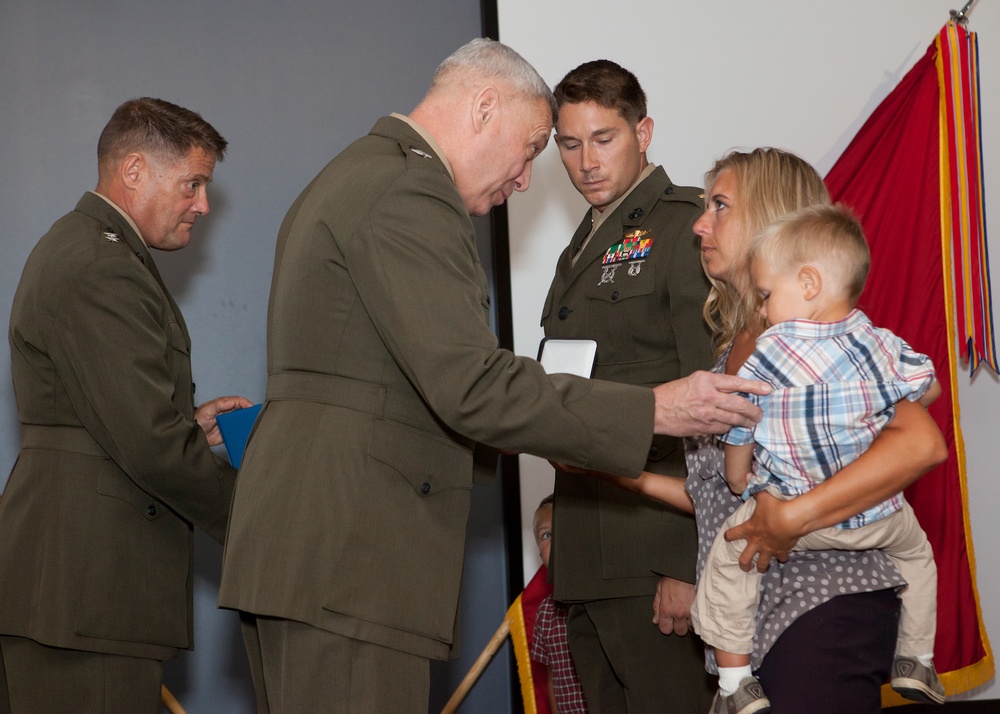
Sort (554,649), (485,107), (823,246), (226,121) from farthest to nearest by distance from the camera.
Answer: (226,121), (554,649), (485,107), (823,246)

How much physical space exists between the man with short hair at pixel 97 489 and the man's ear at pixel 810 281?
140cm

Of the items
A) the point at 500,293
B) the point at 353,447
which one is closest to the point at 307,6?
the point at 500,293

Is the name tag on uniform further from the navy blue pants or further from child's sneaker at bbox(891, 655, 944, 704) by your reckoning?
child's sneaker at bbox(891, 655, 944, 704)

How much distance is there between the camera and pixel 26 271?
7.65 ft

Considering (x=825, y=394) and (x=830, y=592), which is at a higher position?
(x=825, y=394)

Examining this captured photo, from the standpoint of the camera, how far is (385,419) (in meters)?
1.62

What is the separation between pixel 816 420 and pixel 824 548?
0.22 meters

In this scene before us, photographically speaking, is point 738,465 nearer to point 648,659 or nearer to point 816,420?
point 816,420

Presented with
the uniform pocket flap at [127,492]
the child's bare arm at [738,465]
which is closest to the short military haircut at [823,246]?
the child's bare arm at [738,465]

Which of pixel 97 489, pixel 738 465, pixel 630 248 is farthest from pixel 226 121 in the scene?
pixel 738 465

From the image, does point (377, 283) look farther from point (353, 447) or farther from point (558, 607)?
point (558, 607)

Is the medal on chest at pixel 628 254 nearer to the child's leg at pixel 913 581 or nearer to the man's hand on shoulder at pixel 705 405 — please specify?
the man's hand on shoulder at pixel 705 405

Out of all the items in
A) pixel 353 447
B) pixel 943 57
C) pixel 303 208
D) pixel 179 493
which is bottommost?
pixel 179 493

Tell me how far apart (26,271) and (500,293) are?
155 cm
